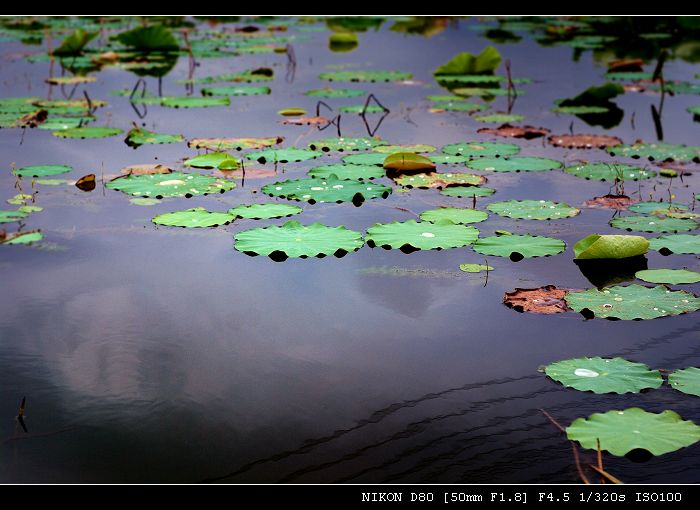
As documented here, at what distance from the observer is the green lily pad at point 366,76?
6.98 metres

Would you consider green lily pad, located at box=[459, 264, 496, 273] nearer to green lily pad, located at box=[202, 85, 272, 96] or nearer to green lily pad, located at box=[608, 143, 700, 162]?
green lily pad, located at box=[608, 143, 700, 162]

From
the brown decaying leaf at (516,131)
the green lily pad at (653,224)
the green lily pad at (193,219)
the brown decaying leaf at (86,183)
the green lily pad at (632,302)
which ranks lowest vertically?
the brown decaying leaf at (86,183)

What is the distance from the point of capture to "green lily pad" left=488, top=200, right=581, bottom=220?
337 cm

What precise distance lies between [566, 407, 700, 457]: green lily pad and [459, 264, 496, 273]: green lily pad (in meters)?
0.99

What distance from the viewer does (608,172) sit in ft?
13.3

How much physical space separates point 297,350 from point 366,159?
2.06m

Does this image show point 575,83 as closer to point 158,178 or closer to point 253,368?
point 158,178

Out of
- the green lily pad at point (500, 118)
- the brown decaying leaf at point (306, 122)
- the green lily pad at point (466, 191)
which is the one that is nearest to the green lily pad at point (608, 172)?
the green lily pad at point (466, 191)

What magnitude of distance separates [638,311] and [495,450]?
0.87 meters

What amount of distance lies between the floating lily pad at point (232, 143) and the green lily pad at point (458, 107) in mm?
1433

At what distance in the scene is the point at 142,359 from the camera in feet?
7.42

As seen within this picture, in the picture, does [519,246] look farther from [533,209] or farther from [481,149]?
[481,149]

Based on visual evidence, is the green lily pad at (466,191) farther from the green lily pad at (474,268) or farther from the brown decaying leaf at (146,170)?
the brown decaying leaf at (146,170)
